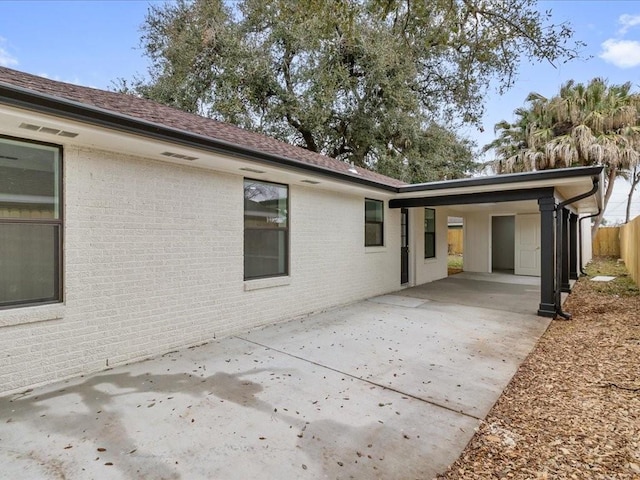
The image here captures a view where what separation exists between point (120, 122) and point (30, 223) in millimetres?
1465

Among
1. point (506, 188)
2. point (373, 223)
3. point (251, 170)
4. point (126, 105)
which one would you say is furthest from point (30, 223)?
point (506, 188)

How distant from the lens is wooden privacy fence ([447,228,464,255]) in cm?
2273

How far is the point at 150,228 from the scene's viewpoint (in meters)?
4.77

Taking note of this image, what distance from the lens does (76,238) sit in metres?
4.09

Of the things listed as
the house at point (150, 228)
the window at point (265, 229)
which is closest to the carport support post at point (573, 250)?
the house at point (150, 228)

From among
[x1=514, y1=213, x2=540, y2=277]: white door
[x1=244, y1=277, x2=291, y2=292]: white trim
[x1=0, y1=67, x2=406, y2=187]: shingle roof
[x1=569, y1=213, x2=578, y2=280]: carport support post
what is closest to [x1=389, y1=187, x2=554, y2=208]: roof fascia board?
[x1=0, y1=67, x2=406, y2=187]: shingle roof

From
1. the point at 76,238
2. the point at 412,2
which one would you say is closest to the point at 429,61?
the point at 412,2

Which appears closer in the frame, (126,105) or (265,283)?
(126,105)

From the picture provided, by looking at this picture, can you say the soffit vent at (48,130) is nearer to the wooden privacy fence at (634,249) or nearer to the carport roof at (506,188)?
the carport roof at (506,188)

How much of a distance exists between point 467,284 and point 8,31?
579 inches

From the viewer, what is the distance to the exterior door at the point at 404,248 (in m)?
10.7

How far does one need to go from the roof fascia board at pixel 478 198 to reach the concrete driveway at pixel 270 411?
314 cm

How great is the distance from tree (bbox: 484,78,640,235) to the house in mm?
8534

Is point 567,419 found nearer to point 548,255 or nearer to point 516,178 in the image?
point 548,255
